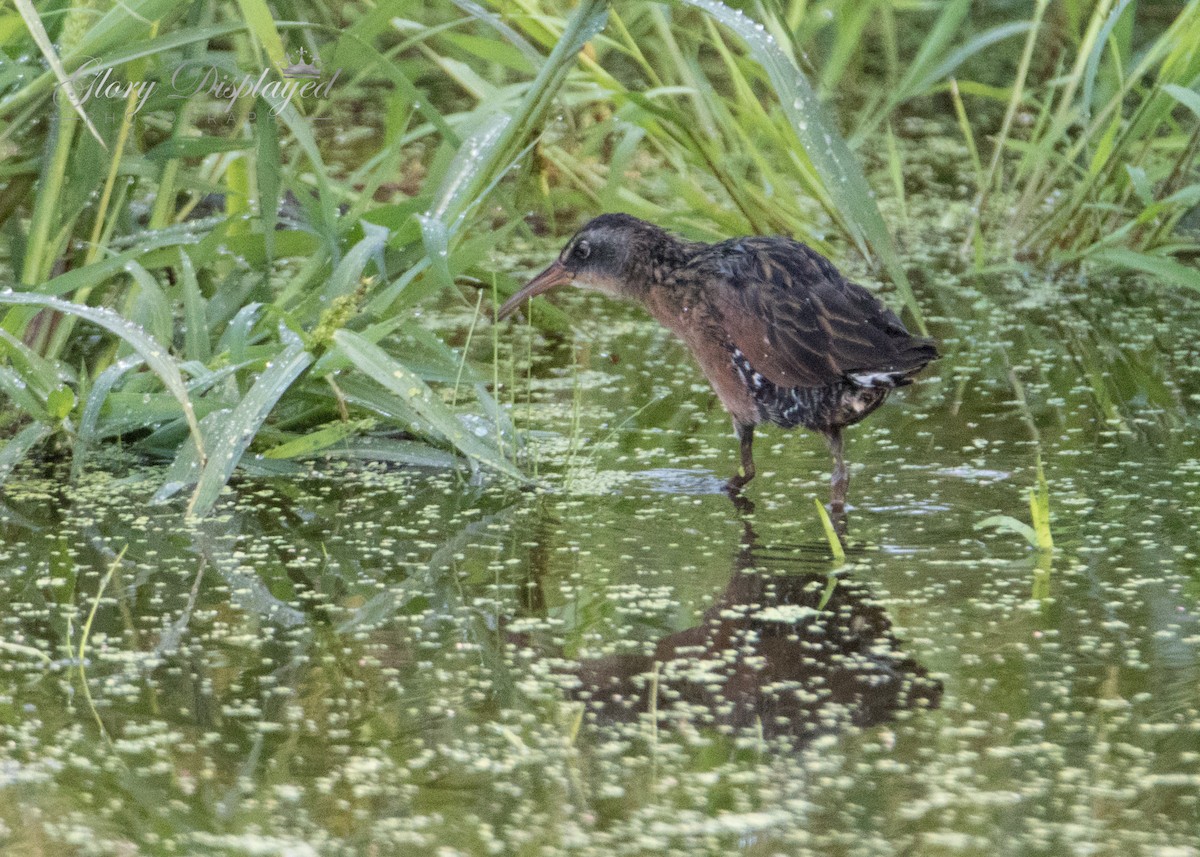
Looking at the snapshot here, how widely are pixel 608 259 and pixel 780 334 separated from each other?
61 centimetres

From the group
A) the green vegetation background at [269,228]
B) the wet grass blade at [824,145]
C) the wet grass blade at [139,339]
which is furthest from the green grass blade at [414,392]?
the wet grass blade at [824,145]

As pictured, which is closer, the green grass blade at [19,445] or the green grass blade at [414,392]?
the green grass blade at [414,392]

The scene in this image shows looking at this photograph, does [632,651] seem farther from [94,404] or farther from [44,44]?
[44,44]

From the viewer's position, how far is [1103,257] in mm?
5215

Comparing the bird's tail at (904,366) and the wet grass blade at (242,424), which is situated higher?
Result: the bird's tail at (904,366)

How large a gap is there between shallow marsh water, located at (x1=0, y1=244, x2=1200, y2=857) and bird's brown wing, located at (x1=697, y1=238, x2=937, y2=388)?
280 mm

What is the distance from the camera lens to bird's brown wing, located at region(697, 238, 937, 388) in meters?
3.72

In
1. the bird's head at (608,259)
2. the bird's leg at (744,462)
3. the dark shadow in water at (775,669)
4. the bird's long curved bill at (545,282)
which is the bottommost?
the bird's leg at (744,462)

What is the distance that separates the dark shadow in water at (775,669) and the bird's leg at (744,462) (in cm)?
64

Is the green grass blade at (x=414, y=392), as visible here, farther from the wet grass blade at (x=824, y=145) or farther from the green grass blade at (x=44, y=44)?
the wet grass blade at (x=824, y=145)

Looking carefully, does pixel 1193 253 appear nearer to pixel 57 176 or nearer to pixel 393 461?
pixel 393 461

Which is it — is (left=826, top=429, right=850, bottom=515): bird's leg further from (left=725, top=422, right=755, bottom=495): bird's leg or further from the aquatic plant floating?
(left=725, top=422, right=755, bottom=495): bird's leg

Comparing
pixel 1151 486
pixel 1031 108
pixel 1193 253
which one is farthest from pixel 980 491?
pixel 1031 108

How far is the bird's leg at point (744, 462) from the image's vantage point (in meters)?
3.83
